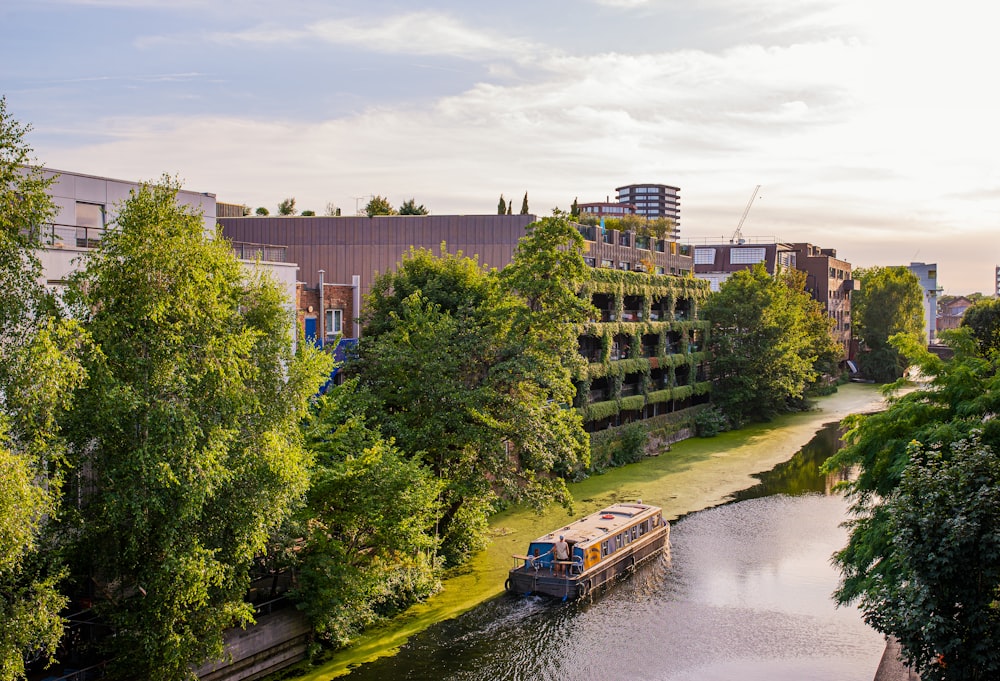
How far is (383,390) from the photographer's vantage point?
111 ft

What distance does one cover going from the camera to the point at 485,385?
34125mm

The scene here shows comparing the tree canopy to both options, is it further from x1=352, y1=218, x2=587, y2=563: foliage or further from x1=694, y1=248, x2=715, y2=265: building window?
x1=694, y1=248, x2=715, y2=265: building window

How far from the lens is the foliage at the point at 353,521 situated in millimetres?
26031

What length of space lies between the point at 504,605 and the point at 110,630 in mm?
13215

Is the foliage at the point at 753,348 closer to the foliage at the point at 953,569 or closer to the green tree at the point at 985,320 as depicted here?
the green tree at the point at 985,320

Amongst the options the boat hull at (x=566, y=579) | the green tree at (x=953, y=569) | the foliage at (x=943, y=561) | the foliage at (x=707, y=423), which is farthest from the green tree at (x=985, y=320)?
the green tree at (x=953, y=569)

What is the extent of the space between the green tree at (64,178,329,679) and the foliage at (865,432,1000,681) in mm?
14453

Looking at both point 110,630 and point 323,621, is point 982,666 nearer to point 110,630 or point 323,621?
point 323,621

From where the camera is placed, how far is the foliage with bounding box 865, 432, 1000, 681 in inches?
643

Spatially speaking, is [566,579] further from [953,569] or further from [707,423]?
[707,423]

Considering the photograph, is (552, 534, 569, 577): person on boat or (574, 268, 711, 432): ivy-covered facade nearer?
(552, 534, 569, 577): person on boat

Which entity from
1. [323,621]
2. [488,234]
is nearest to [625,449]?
[488,234]

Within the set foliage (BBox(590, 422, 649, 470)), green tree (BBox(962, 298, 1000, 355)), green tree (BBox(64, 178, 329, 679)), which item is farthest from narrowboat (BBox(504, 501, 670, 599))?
green tree (BBox(962, 298, 1000, 355))

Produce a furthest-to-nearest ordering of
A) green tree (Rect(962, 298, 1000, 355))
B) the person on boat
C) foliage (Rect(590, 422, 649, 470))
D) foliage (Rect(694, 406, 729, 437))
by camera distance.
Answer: foliage (Rect(694, 406, 729, 437)), green tree (Rect(962, 298, 1000, 355)), foliage (Rect(590, 422, 649, 470)), the person on boat
